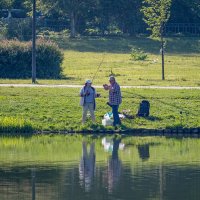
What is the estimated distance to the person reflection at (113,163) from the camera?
27062 mm

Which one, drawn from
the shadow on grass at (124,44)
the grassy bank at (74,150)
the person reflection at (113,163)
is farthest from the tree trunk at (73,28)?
the person reflection at (113,163)

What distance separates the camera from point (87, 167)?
2984 cm

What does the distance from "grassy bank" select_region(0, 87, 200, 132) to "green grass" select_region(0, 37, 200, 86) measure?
6922 millimetres

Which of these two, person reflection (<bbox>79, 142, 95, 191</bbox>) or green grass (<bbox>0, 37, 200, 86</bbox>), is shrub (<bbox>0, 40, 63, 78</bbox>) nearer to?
green grass (<bbox>0, 37, 200, 86</bbox>)

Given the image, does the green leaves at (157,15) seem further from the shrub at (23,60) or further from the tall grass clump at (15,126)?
the tall grass clump at (15,126)

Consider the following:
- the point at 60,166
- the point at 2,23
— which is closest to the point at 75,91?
the point at 60,166

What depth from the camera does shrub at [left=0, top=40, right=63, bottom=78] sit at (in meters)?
57.1

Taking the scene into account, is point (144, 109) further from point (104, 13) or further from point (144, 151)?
point (104, 13)

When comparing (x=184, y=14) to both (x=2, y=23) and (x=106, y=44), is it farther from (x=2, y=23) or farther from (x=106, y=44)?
(x=2, y=23)

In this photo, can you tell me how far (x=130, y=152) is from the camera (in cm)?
3334

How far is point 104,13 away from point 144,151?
2613 inches

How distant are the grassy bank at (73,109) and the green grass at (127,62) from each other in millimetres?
6922

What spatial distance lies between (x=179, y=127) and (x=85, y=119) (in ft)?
11.0

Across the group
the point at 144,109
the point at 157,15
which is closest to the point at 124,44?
the point at 157,15
